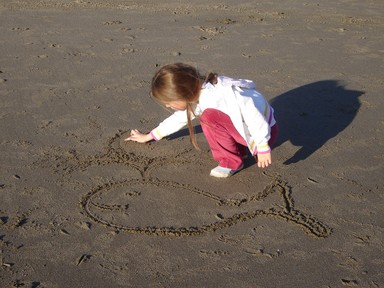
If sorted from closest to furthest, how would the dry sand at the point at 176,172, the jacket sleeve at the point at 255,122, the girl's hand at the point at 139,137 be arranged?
the dry sand at the point at 176,172 → the jacket sleeve at the point at 255,122 → the girl's hand at the point at 139,137

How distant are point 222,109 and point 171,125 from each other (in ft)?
1.65

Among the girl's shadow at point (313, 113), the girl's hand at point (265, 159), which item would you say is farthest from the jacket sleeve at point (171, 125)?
the girl's shadow at point (313, 113)

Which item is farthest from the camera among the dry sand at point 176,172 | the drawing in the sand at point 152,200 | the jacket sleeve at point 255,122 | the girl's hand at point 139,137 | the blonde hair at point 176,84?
the girl's hand at point 139,137

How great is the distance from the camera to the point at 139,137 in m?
4.59

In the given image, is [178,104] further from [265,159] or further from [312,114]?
[312,114]

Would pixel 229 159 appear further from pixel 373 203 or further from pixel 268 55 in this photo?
pixel 268 55

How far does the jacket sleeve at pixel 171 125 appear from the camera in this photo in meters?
4.34

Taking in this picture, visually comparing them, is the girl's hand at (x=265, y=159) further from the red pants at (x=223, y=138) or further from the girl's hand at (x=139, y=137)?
the girl's hand at (x=139, y=137)

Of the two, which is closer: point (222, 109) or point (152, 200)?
point (152, 200)

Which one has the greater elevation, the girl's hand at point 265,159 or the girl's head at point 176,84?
the girl's head at point 176,84

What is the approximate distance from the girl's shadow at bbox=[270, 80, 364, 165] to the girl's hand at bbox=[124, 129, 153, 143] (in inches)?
39.7

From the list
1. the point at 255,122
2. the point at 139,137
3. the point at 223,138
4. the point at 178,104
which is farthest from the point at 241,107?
the point at 139,137

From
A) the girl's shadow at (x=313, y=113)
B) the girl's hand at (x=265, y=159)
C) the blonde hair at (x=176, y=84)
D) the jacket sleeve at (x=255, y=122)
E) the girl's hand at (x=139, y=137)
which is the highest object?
the blonde hair at (x=176, y=84)

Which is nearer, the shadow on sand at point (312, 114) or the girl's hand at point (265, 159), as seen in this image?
the girl's hand at point (265, 159)
